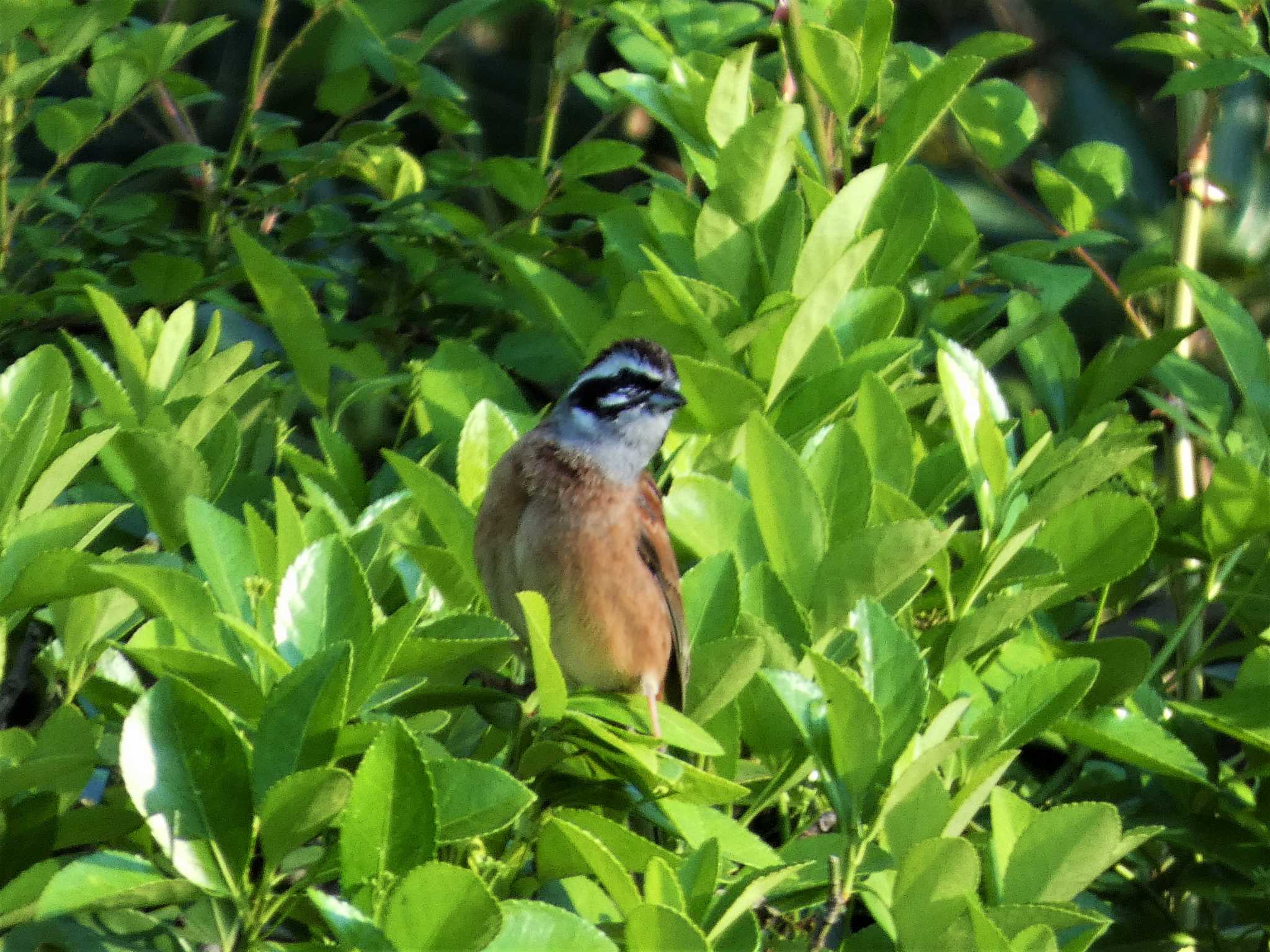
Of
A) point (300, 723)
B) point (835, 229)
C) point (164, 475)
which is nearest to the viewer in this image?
point (300, 723)

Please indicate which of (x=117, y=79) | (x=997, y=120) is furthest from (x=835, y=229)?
(x=117, y=79)

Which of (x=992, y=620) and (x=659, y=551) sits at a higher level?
(x=992, y=620)

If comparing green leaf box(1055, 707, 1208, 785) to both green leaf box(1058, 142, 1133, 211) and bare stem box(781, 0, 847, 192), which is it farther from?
green leaf box(1058, 142, 1133, 211)

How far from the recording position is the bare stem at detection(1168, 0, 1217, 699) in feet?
8.16

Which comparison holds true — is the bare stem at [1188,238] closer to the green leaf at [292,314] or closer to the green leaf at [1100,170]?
the green leaf at [1100,170]

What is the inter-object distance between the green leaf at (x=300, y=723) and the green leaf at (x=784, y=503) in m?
0.52

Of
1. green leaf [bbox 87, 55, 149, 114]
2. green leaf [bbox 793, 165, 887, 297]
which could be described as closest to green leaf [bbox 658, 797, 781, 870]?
green leaf [bbox 793, 165, 887, 297]

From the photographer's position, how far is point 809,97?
2215 millimetres

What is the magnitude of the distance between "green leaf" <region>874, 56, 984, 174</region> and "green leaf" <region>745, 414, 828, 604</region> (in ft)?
2.12

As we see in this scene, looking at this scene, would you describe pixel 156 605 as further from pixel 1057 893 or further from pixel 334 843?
pixel 1057 893

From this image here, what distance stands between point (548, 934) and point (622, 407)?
119cm

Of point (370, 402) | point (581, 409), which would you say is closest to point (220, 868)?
point (370, 402)

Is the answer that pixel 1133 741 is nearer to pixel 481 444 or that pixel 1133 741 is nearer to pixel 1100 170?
pixel 481 444

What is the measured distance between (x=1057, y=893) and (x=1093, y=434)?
61 cm
